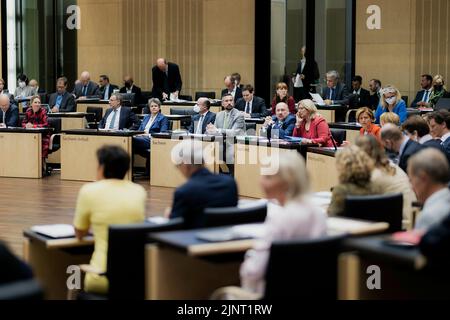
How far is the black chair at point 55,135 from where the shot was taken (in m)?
13.4

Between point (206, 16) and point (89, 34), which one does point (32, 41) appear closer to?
point (89, 34)

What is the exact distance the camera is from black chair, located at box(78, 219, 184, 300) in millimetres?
4727

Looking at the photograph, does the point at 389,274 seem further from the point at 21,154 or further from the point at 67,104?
the point at 67,104

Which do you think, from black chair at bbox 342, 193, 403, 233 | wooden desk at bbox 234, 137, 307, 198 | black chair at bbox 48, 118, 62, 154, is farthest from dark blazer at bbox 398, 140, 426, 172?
black chair at bbox 48, 118, 62, 154

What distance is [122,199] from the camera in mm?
5102

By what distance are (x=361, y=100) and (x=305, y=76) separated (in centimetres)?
241

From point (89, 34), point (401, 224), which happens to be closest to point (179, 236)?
point (401, 224)

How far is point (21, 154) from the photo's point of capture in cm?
1297

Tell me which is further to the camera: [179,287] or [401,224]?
[401,224]

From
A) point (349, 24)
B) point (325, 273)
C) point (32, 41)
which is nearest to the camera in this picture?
point (325, 273)

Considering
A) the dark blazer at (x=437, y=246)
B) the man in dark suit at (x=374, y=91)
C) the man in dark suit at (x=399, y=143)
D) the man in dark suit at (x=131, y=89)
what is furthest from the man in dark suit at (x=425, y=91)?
the dark blazer at (x=437, y=246)

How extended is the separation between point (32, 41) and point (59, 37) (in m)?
0.72

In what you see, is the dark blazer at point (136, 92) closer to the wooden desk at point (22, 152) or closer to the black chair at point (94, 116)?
the black chair at point (94, 116)

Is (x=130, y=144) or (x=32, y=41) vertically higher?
(x=32, y=41)
